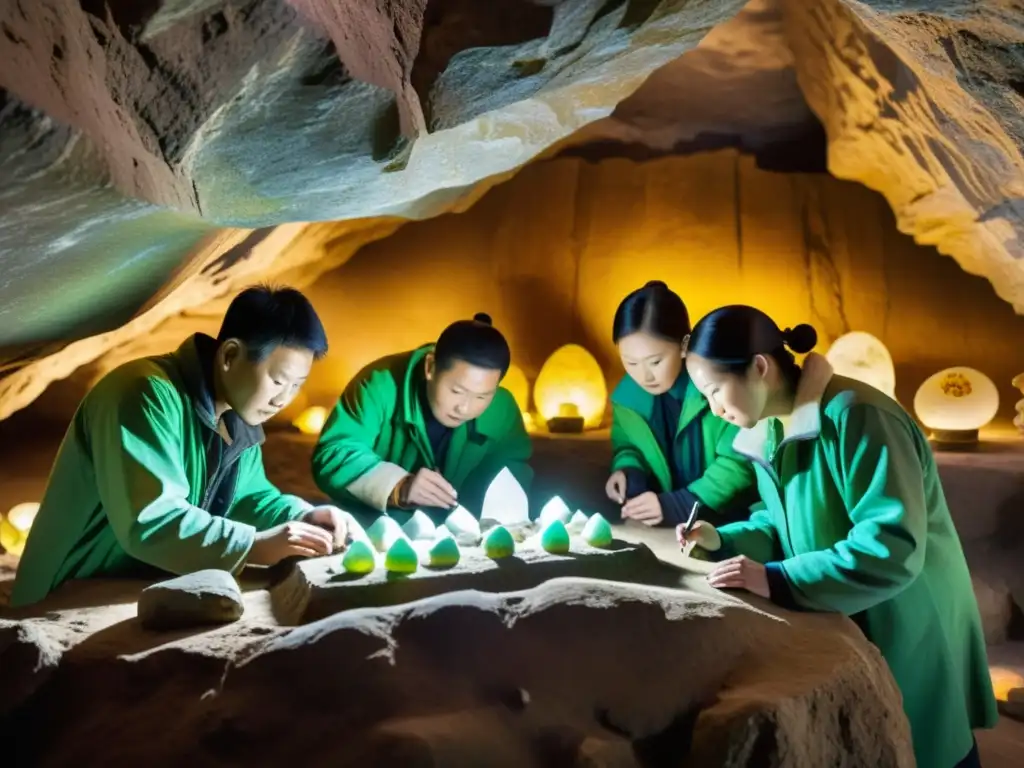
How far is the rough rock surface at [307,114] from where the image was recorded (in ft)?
6.67

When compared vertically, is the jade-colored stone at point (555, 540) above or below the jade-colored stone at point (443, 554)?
below

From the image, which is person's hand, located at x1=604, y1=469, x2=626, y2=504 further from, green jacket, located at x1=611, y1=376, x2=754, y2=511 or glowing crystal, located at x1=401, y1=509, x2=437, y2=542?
glowing crystal, located at x1=401, y1=509, x2=437, y2=542

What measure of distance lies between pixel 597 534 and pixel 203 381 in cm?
130

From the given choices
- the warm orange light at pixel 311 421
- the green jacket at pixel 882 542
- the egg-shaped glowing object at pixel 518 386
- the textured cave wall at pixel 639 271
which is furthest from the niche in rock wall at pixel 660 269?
the green jacket at pixel 882 542

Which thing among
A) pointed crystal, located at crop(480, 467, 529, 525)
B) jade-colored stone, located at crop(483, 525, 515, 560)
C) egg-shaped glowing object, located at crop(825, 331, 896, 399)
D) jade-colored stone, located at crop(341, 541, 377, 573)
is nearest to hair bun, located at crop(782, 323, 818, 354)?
jade-colored stone, located at crop(483, 525, 515, 560)

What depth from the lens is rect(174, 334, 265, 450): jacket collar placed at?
269 centimetres

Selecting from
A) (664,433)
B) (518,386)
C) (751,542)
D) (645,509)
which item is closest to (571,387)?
(518,386)

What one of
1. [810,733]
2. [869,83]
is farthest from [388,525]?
[869,83]

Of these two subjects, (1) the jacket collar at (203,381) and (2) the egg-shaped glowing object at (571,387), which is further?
(2) the egg-shaped glowing object at (571,387)

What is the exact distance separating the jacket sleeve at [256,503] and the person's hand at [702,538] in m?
1.25

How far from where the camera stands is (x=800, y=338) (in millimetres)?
2586

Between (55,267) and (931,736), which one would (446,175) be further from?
(931,736)

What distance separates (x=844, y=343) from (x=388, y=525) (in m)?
3.41

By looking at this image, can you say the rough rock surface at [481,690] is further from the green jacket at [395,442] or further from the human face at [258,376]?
the green jacket at [395,442]
